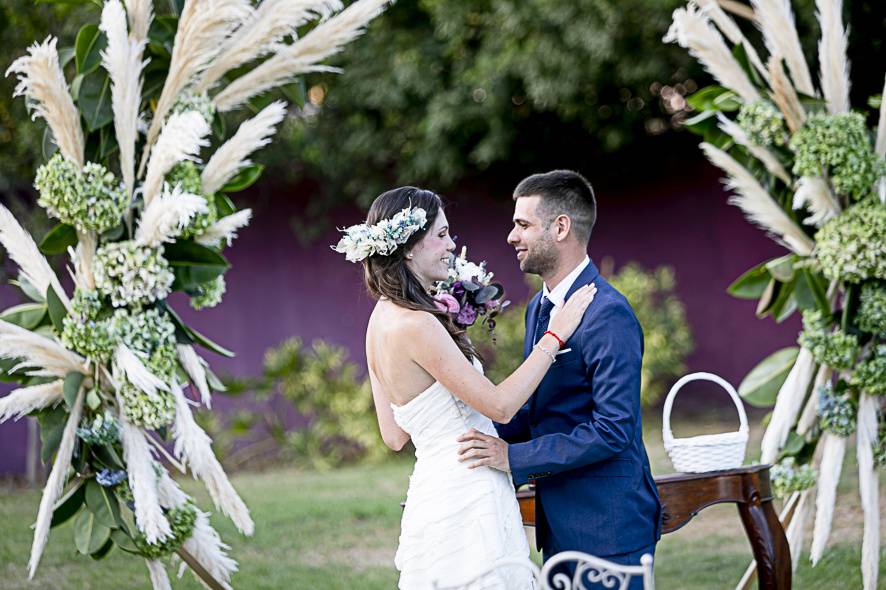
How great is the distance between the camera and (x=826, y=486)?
15.8 ft

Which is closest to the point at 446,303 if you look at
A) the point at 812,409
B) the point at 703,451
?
the point at 703,451

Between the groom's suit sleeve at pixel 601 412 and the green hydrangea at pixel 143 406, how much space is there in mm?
1525

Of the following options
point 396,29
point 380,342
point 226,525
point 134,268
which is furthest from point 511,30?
point 380,342

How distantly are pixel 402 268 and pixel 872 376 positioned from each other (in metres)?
2.58

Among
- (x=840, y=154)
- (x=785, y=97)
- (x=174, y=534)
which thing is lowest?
(x=174, y=534)

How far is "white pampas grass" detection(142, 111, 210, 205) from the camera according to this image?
4.17 metres

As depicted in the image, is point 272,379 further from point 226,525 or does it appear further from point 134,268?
point 134,268

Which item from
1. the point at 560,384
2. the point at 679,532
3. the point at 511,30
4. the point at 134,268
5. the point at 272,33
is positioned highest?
the point at 511,30

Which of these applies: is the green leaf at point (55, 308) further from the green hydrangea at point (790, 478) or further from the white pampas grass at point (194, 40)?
the green hydrangea at point (790, 478)

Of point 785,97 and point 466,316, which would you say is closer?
point 466,316

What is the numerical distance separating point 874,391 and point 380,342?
265 cm

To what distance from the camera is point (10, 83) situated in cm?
1048

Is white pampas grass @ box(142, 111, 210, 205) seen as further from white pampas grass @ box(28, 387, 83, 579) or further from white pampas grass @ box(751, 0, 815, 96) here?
white pampas grass @ box(751, 0, 815, 96)

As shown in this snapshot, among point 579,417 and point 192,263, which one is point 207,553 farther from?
point 579,417
